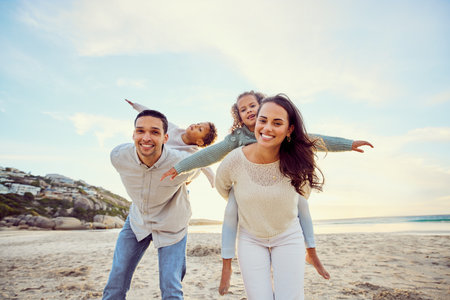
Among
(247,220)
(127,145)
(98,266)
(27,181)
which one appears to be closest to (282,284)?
(247,220)

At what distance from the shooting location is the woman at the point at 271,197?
2.32 m

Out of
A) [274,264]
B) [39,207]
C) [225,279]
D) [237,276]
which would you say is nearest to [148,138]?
[225,279]

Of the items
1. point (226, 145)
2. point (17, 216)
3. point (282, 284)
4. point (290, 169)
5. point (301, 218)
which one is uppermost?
point (226, 145)

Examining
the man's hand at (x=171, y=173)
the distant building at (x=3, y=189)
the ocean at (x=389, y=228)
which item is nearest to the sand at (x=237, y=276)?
the man's hand at (x=171, y=173)

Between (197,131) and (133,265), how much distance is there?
2285mm

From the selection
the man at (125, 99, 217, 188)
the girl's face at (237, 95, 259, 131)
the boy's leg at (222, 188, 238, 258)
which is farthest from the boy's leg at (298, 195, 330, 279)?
the man at (125, 99, 217, 188)

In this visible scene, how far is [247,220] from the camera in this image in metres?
2.47

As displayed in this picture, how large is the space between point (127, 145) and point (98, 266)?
5.37 metres

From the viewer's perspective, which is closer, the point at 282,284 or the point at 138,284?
the point at 282,284

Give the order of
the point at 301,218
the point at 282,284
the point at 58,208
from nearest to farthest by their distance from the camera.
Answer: the point at 282,284 < the point at 301,218 < the point at 58,208

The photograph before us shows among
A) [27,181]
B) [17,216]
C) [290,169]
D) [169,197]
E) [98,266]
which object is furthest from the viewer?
[27,181]

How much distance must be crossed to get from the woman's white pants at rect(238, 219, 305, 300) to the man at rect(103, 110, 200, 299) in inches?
35.7

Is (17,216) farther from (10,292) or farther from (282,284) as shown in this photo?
(282,284)

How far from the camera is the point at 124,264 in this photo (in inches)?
113
